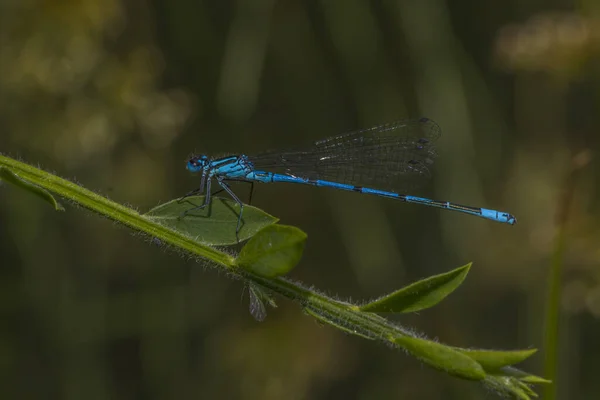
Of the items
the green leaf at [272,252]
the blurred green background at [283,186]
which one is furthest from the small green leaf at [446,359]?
the blurred green background at [283,186]

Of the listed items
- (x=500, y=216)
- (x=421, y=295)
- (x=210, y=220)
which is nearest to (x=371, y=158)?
(x=500, y=216)

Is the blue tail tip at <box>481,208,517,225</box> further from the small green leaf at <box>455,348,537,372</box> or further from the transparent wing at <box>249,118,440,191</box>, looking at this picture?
the small green leaf at <box>455,348,537,372</box>

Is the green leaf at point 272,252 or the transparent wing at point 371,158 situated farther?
the transparent wing at point 371,158

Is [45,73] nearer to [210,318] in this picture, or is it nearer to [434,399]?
[210,318]

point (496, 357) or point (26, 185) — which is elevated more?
point (26, 185)

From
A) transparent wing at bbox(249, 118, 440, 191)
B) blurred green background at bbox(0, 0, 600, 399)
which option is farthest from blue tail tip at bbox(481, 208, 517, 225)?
transparent wing at bbox(249, 118, 440, 191)

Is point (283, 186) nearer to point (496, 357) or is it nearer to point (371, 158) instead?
point (371, 158)

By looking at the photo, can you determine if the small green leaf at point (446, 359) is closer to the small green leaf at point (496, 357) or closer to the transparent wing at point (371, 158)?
the small green leaf at point (496, 357)
